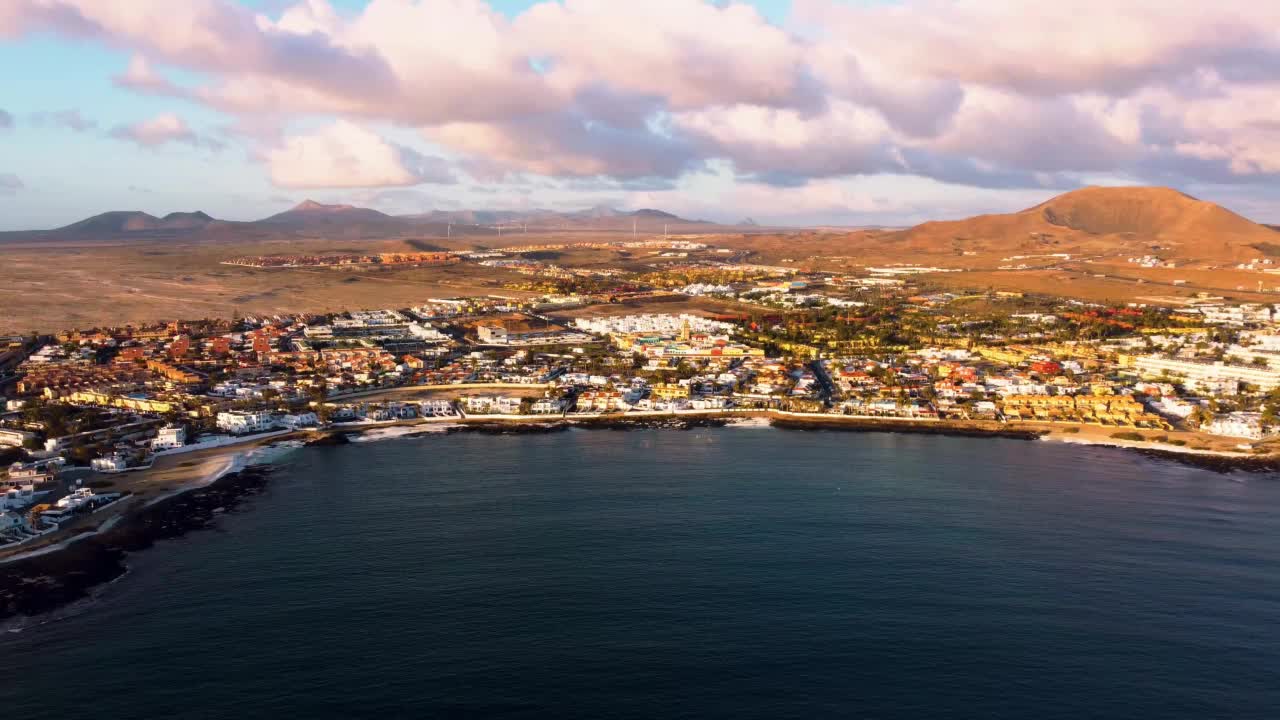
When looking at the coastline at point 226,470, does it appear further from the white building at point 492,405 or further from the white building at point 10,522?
the white building at point 10,522

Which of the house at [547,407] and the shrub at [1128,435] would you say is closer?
the shrub at [1128,435]

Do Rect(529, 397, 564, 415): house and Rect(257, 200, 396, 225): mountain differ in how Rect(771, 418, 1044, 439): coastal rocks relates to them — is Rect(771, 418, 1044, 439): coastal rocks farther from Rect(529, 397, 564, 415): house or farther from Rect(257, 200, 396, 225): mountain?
Rect(257, 200, 396, 225): mountain

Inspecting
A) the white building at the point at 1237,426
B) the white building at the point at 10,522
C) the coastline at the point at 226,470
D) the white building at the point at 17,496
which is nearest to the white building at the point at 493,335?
the coastline at the point at 226,470

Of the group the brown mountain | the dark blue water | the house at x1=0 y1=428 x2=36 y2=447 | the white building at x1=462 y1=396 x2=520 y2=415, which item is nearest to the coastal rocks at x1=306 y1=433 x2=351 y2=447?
the dark blue water

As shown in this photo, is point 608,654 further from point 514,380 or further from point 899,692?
point 514,380

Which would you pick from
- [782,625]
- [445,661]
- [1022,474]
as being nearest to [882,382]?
[1022,474]


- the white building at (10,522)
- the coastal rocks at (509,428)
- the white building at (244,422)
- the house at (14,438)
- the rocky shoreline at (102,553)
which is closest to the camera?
the rocky shoreline at (102,553)

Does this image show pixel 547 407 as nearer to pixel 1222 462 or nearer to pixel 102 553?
pixel 102 553
